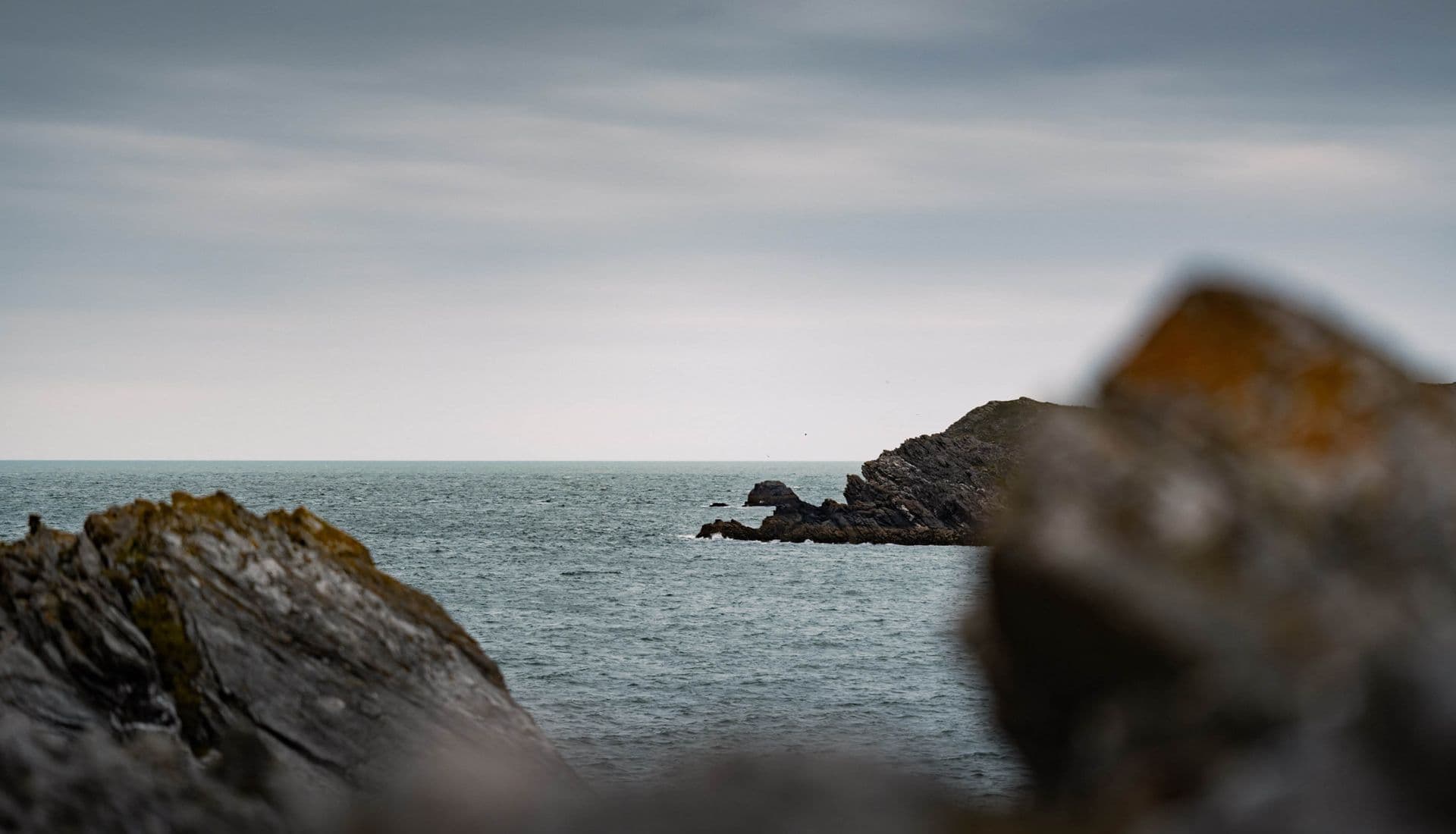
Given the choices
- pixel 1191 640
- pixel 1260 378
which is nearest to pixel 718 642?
pixel 1260 378

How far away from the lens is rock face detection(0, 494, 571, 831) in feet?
40.7

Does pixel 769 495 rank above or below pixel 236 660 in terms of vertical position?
below

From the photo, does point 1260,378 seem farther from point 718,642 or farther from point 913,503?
point 913,503

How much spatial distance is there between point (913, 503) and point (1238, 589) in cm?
11013

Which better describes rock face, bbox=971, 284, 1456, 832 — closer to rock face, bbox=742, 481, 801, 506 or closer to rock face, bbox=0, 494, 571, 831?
rock face, bbox=0, 494, 571, 831

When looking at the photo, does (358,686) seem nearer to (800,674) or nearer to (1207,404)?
(1207,404)

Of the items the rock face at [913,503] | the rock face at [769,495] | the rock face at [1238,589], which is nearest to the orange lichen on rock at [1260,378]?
the rock face at [1238,589]

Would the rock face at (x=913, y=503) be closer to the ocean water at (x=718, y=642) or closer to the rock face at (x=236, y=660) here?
the ocean water at (x=718, y=642)

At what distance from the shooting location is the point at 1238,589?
5.89 metres

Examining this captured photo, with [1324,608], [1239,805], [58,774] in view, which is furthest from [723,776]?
[58,774]

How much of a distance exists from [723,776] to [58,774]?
7.62m

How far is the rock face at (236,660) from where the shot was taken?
12414mm

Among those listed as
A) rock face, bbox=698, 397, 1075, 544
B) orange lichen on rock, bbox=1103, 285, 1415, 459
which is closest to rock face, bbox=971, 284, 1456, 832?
orange lichen on rock, bbox=1103, 285, 1415, 459

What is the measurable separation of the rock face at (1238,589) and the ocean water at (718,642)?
848 millimetres
